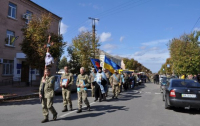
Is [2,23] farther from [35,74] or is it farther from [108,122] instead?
[108,122]

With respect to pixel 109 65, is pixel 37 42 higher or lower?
higher

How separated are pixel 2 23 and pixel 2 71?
5.26 meters

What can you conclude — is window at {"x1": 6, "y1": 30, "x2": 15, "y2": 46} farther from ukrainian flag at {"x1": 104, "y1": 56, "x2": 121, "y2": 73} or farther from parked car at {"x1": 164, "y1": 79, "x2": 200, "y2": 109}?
parked car at {"x1": 164, "y1": 79, "x2": 200, "y2": 109}

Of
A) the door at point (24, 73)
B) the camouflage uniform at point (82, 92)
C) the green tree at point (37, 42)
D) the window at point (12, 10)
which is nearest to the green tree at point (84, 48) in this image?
the door at point (24, 73)

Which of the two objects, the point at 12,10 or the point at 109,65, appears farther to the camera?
the point at 12,10

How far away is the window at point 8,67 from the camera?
21.8 m

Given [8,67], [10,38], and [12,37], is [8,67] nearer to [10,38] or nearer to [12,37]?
[10,38]

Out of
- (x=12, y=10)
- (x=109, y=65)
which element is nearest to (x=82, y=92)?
(x=109, y=65)

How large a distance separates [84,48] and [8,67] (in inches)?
390

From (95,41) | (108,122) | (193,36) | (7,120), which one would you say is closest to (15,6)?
(95,41)

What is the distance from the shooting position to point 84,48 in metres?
27.0

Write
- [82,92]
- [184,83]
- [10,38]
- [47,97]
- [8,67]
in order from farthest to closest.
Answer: [10,38] < [8,67] < [184,83] < [82,92] < [47,97]

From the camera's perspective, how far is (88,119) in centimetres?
668

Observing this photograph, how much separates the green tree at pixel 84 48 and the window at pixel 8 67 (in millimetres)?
8169
